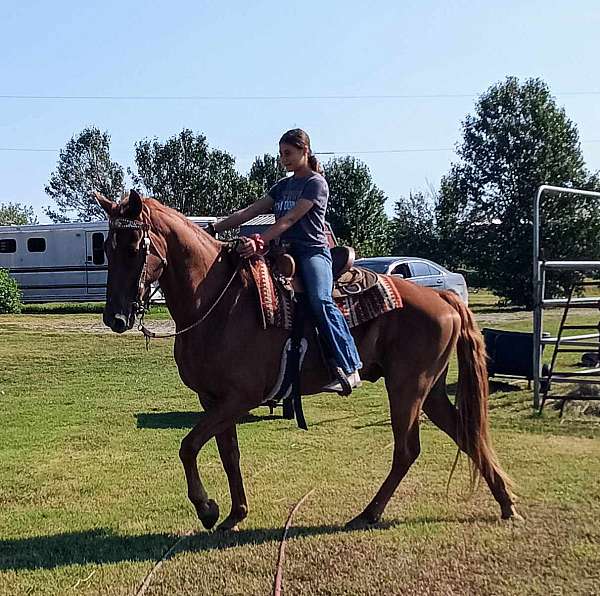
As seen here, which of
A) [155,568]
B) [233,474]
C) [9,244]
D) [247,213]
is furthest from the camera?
[9,244]

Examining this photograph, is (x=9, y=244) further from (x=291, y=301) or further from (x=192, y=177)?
(x=291, y=301)

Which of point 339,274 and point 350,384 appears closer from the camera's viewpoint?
point 350,384

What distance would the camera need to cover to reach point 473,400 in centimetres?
592

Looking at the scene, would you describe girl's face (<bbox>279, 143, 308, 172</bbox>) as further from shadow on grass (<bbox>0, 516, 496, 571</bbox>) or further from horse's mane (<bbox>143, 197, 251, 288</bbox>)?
shadow on grass (<bbox>0, 516, 496, 571</bbox>)

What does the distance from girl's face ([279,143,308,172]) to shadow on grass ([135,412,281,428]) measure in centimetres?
434

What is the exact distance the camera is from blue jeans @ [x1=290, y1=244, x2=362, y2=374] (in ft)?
17.5

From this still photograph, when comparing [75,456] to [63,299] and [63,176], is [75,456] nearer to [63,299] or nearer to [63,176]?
[63,299]

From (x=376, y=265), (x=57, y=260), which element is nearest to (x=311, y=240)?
(x=376, y=265)

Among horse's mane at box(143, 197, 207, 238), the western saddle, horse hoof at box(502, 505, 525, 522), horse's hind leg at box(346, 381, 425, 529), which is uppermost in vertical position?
horse's mane at box(143, 197, 207, 238)

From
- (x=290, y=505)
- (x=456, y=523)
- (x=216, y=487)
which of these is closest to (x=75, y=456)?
(x=216, y=487)

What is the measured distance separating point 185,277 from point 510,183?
36240 mm

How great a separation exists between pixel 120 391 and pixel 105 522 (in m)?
6.44

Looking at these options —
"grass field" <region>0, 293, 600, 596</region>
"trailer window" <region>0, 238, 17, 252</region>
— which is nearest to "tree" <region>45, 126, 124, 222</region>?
"trailer window" <region>0, 238, 17, 252</region>

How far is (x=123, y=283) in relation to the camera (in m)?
4.77
